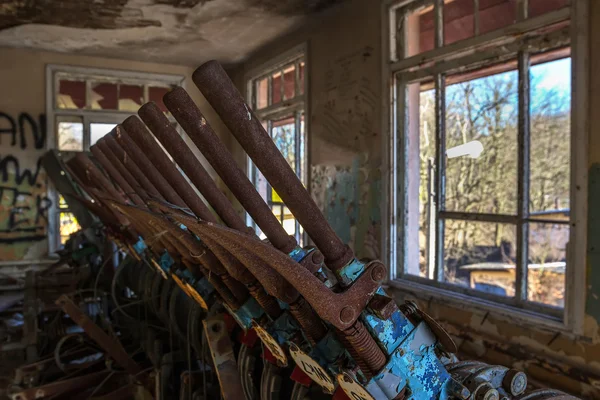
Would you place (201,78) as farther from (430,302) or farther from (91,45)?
(91,45)

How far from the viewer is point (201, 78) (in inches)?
31.2

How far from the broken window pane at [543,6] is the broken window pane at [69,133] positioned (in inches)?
218

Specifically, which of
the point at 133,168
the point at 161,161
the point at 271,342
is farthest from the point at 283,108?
the point at 271,342

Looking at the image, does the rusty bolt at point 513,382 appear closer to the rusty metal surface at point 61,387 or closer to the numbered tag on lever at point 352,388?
the numbered tag on lever at point 352,388

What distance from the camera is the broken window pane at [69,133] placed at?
617cm

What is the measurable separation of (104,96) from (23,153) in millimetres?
1248

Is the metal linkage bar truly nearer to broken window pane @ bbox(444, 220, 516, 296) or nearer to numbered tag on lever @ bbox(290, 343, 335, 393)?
numbered tag on lever @ bbox(290, 343, 335, 393)

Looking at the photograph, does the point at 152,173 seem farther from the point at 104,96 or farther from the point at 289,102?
the point at 104,96

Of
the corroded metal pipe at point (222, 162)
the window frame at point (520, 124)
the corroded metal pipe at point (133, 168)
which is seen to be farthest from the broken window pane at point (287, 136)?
the corroded metal pipe at point (222, 162)

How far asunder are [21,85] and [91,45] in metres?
1.10

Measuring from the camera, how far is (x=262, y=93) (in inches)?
244

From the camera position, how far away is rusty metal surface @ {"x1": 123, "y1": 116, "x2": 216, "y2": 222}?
4.01 ft

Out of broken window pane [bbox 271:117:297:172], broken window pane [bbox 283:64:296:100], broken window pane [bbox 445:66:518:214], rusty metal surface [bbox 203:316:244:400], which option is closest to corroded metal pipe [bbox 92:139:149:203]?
rusty metal surface [bbox 203:316:244:400]

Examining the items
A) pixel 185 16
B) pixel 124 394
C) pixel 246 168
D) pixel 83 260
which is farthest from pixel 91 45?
pixel 124 394
